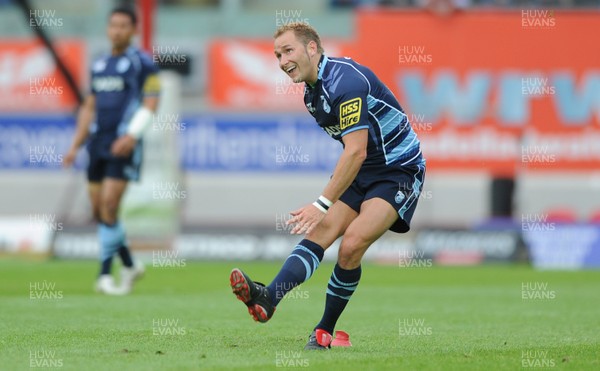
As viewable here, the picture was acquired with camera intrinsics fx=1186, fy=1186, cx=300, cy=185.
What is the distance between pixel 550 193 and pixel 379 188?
2318 cm

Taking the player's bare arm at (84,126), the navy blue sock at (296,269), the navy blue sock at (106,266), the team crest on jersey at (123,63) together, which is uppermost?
the navy blue sock at (296,269)

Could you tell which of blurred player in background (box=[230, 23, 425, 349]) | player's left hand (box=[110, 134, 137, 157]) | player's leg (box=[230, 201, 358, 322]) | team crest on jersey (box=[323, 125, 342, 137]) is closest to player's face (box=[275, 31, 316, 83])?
blurred player in background (box=[230, 23, 425, 349])

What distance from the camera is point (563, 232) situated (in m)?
20.0

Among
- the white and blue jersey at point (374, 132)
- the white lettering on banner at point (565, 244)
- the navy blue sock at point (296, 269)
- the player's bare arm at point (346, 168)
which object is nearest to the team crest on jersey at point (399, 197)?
the white and blue jersey at point (374, 132)

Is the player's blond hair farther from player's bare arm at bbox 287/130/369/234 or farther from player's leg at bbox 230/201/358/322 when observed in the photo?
player's leg at bbox 230/201/358/322

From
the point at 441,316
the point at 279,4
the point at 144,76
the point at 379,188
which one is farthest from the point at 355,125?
the point at 279,4

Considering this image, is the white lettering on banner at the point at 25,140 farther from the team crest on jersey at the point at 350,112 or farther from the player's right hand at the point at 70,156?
the team crest on jersey at the point at 350,112

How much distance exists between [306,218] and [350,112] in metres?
0.77

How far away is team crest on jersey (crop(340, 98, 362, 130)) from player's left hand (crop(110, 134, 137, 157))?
5325 millimetres

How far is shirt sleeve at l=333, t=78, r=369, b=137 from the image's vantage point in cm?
771

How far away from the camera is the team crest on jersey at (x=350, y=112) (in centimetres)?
771

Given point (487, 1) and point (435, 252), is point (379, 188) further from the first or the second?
point (487, 1)

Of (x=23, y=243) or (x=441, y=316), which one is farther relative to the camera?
(x=23, y=243)

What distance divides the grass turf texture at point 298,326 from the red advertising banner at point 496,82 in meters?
5.22
